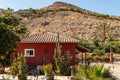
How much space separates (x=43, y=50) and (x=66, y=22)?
77906 millimetres

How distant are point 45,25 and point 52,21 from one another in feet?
14.8

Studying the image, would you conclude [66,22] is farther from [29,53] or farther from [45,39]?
[29,53]

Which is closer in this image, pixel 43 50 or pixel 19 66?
pixel 19 66

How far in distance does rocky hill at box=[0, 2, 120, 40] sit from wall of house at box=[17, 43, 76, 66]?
186 feet

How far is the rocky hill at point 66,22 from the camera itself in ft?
324

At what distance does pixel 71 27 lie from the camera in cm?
10569

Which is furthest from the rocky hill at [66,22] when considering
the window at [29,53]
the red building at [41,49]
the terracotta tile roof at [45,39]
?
the window at [29,53]

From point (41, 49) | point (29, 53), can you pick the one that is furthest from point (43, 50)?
point (29, 53)

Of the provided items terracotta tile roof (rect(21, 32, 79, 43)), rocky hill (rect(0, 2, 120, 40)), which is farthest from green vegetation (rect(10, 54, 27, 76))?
rocky hill (rect(0, 2, 120, 40))

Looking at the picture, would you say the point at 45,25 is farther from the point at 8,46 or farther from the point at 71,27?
the point at 8,46

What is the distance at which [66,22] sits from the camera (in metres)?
111

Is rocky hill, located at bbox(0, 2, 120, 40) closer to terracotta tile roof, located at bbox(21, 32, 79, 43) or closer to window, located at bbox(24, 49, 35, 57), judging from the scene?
terracotta tile roof, located at bbox(21, 32, 79, 43)

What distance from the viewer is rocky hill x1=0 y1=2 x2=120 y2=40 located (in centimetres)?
9881

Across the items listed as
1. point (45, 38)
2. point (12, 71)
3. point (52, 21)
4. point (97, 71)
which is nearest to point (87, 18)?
point (52, 21)
